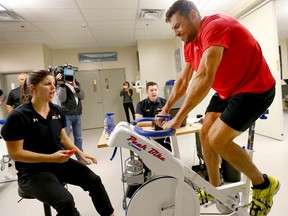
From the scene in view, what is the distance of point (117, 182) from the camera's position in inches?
90.8

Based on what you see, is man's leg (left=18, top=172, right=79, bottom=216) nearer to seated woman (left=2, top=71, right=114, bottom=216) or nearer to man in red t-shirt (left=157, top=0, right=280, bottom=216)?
seated woman (left=2, top=71, right=114, bottom=216)

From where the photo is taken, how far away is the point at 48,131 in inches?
53.7

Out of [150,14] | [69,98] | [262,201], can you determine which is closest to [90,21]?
[150,14]

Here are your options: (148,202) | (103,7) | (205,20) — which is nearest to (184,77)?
(205,20)

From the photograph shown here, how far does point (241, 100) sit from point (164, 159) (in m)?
0.57

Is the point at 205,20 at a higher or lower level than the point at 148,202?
higher

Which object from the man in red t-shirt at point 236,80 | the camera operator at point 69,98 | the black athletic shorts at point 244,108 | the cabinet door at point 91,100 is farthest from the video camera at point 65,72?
the cabinet door at point 91,100

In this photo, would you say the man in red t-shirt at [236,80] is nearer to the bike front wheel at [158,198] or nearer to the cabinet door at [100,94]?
the bike front wheel at [158,198]

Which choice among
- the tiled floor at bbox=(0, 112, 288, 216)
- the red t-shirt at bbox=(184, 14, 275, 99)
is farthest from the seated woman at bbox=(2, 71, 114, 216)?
the red t-shirt at bbox=(184, 14, 275, 99)

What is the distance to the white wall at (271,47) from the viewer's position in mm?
3236

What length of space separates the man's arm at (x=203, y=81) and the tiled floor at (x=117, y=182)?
731mm

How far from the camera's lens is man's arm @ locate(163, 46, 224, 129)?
3.23ft

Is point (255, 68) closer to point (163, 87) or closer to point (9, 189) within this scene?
point (9, 189)

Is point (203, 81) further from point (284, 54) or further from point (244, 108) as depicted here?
point (284, 54)
